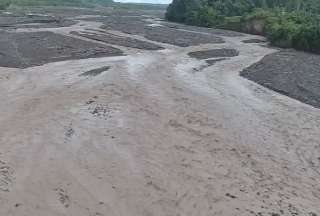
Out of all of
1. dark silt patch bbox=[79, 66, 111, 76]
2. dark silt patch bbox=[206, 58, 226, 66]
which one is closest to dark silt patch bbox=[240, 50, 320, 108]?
dark silt patch bbox=[206, 58, 226, 66]

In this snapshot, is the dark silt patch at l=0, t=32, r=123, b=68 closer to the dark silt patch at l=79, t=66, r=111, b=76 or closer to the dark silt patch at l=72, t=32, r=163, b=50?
the dark silt patch at l=72, t=32, r=163, b=50

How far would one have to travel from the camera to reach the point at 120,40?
47125 mm

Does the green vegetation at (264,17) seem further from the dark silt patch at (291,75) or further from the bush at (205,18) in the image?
the dark silt patch at (291,75)

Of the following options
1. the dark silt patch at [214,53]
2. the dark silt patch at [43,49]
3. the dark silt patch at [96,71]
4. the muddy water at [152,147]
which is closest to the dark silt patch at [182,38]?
the dark silt patch at [214,53]

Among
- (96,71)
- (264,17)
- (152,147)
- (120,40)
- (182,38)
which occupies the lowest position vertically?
(182,38)

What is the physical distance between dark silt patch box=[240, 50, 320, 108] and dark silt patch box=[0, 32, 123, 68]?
11140 millimetres

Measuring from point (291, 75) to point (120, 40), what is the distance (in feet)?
69.9

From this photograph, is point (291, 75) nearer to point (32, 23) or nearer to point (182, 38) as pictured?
point (182, 38)

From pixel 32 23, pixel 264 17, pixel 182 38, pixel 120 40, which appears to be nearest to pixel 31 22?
pixel 32 23

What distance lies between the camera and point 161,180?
1391cm

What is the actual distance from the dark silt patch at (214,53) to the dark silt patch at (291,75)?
3.33 m

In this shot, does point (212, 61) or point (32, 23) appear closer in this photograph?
point (212, 61)

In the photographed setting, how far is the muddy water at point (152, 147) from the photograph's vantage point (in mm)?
12633

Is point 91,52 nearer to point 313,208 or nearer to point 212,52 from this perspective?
point 212,52
